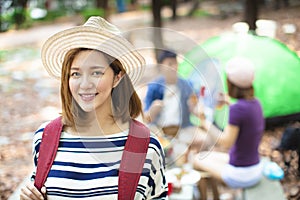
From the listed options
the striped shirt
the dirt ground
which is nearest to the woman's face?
the striped shirt

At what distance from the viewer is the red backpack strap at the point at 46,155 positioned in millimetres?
1270

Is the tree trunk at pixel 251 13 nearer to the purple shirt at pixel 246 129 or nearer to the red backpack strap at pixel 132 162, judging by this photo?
the purple shirt at pixel 246 129

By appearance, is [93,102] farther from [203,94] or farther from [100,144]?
[203,94]

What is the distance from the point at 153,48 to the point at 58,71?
0.35m

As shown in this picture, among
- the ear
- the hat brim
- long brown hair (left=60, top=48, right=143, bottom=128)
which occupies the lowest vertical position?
long brown hair (left=60, top=48, right=143, bottom=128)

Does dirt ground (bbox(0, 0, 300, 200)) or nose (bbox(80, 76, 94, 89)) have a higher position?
nose (bbox(80, 76, 94, 89))

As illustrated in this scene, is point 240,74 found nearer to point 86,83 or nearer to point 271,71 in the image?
point 86,83

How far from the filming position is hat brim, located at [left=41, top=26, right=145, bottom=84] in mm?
1242

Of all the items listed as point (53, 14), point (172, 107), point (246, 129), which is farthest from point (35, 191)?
point (53, 14)

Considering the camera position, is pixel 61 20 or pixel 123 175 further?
pixel 61 20

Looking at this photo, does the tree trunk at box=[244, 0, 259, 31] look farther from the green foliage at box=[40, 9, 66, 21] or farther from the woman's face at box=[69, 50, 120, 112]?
the green foliage at box=[40, 9, 66, 21]

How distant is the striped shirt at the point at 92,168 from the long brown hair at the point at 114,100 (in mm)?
53

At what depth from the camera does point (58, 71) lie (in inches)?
56.7

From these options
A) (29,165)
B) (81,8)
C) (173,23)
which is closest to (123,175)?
(29,165)
